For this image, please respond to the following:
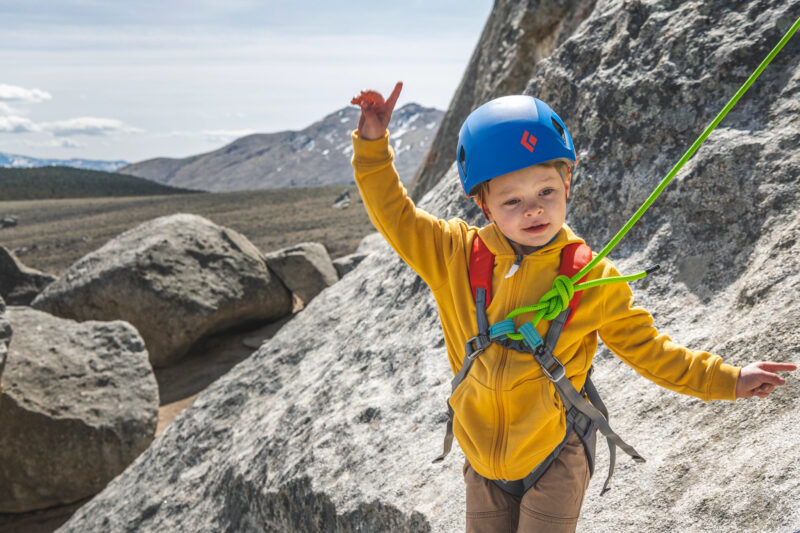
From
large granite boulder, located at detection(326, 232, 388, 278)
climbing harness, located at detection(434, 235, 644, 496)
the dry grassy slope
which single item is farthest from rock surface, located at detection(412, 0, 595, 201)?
the dry grassy slope

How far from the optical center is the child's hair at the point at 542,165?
6.24 ft

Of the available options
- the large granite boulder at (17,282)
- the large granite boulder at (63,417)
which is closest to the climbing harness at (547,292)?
the large granite boulder at (63,417)

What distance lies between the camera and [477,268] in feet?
6.54

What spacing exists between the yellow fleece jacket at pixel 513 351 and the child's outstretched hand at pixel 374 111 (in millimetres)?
32

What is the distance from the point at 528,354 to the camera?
71.4 inches

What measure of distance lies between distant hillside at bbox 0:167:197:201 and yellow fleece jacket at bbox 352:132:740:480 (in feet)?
169

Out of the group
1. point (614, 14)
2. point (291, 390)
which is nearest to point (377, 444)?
point (291, 390)

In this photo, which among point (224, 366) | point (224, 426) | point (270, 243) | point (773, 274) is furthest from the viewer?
point (270, 243)

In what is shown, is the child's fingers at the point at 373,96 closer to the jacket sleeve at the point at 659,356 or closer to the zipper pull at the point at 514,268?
the zipper pull at the point at 514,268

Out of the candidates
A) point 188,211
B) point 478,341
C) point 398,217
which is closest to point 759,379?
point 478,341

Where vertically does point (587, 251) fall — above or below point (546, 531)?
above

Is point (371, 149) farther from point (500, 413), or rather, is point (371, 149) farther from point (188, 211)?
point (188, 211)

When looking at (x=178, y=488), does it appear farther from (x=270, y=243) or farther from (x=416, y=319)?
(x=270, y=243)

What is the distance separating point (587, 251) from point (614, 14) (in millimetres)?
2416
